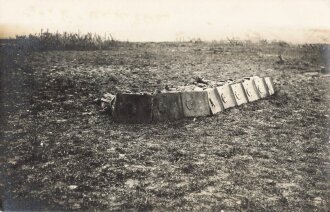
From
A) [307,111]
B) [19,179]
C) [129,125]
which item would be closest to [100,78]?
[129,125]

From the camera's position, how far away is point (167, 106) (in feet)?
21.1

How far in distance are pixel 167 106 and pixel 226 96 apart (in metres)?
1.54

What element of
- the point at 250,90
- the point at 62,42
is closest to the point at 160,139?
the point at 250,90

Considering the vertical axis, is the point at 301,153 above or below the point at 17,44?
below

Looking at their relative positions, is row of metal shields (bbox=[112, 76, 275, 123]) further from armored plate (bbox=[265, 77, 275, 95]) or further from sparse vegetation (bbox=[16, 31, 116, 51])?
sparse vegetation (bbox=[16, 31, 116, 51])

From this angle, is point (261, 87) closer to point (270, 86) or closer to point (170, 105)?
point (270, 86)

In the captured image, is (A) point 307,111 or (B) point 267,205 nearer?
(B) point 267,205

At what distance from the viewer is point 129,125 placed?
20.4 ft

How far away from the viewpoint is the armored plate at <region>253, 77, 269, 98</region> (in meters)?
8.60

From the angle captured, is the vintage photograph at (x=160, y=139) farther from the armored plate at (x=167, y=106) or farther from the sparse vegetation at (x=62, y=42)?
the sparse vegetation at (x=62, y=42)

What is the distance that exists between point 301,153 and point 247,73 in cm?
631

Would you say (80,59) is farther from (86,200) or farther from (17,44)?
(86,200)

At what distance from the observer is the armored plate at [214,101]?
6.90 m

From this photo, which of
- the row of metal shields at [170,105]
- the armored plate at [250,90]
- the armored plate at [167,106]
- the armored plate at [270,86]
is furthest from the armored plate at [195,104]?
the armored plate at [270,86]
